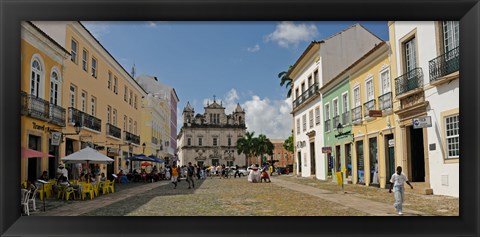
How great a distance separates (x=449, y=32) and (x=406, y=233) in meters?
7.27

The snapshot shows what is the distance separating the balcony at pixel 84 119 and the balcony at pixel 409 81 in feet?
35.3

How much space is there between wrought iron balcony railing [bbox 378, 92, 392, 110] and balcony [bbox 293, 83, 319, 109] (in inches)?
363

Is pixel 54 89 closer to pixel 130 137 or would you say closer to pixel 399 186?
pixel 130 137

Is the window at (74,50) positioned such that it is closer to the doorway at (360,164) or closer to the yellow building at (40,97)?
the yellow building at (40,97)

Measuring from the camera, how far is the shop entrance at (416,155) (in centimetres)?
1492

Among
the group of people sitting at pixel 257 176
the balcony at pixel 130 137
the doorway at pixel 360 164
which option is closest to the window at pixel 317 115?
the group of people sitting at pixel 257 176

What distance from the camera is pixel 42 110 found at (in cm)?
1425

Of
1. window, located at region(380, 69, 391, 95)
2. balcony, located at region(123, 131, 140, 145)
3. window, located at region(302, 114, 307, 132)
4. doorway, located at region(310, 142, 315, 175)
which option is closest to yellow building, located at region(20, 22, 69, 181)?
balcony, located at region(123, 131, 140, 145)

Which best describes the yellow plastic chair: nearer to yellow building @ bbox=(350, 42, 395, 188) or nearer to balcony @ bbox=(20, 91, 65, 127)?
balcony @ bbox=(20, 91, 65, 127)

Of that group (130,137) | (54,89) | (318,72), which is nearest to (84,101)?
(54,89)

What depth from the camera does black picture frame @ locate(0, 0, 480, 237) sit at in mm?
6535

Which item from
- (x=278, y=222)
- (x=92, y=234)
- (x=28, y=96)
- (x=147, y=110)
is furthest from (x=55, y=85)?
(x=147, y=110)

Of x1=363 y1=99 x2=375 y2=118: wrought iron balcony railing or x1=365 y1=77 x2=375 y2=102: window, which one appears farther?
x1=365 y1=77 x2=375 y2=102: window

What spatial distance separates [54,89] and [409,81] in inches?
447
